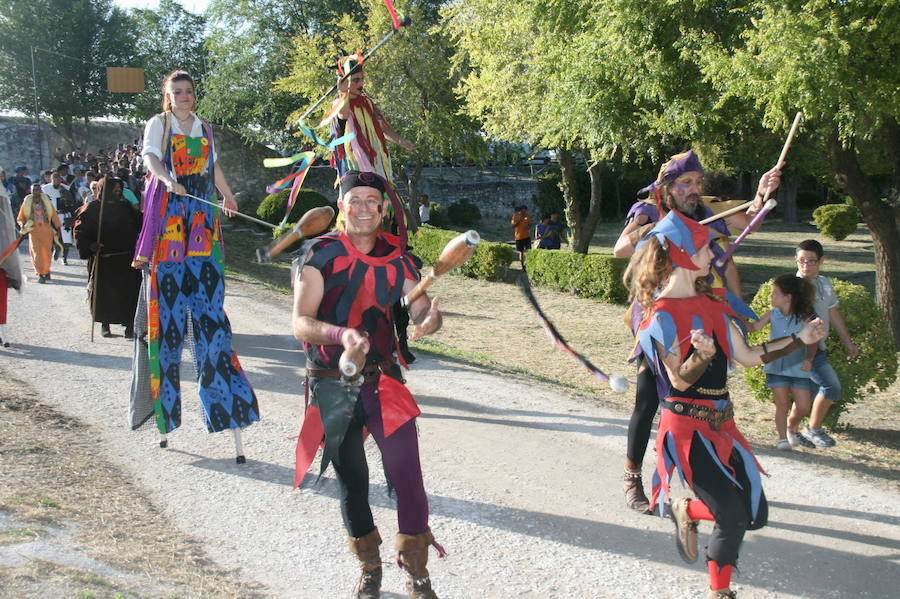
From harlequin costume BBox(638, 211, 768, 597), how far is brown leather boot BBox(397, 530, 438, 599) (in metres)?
1.16

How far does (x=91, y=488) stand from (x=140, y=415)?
28.5 inches

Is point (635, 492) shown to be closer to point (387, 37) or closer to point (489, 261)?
point (387, 37)

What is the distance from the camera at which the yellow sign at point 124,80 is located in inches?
1823

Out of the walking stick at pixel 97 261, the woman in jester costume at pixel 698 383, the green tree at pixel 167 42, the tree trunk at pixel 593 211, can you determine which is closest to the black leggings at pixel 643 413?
the woman in jester costume at pixel 698 383

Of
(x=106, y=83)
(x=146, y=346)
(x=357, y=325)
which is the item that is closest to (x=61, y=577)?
(x=357, y=325)

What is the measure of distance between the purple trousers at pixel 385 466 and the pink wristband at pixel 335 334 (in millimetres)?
303

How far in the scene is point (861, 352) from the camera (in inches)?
260

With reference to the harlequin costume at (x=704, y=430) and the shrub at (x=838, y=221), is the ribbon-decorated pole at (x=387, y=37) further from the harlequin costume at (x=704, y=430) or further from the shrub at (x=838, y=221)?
the shrub at (x=838, y=221)

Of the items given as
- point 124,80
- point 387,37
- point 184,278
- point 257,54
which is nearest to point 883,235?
point 387,37

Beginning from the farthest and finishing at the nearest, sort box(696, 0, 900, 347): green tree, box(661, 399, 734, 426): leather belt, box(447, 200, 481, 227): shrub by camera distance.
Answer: box(447, 200, 481, 227): shrub < box(696, 0, 900, 347): green tree < box(661, 399, 734, 426): leather belt

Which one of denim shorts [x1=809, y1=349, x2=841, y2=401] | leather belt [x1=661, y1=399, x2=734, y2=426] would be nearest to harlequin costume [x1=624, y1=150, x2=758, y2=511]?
leather belt [x1=661, y1=399, x2=734, y2=426]

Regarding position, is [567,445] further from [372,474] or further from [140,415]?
[140,415]

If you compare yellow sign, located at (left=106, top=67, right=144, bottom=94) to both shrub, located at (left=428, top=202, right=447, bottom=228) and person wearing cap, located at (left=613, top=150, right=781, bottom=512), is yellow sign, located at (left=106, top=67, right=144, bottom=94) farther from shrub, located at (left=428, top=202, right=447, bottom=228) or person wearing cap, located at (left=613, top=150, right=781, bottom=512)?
person wearing cap, located at (left=613, top=150, right=781, bottom=512)

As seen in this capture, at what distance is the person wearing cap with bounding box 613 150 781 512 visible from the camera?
174 inches
